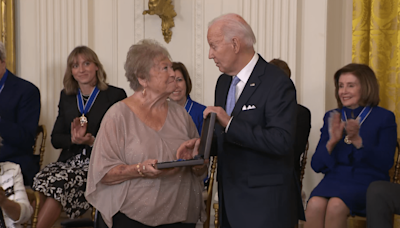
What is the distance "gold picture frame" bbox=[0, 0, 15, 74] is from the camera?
5.57 metres

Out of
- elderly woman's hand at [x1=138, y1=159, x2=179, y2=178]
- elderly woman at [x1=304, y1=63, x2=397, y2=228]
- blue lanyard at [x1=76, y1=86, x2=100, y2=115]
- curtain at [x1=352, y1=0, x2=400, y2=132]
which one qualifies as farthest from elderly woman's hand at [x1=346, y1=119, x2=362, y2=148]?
blue lanyard at [x1=76, y1=86, x2=100, y2=115]

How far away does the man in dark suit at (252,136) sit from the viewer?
2.65m

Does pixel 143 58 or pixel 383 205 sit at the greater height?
pixel 143 58

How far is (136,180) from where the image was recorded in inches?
115

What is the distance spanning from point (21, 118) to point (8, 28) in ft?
4.32

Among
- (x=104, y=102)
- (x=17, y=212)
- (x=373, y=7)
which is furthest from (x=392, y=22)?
(x=17, y=212)

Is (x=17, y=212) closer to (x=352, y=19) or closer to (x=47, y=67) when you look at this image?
→ (x=47, y=67)

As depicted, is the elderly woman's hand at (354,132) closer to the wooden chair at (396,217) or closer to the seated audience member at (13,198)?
the wooden chair at (396,217)

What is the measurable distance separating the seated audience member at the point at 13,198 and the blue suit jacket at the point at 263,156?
1248mm

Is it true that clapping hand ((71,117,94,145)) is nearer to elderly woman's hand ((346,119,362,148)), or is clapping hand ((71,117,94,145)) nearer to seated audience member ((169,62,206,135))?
seated audience member ((169,62,206,135))

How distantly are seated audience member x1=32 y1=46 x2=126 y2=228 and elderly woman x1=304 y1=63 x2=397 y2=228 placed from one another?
6.21ft

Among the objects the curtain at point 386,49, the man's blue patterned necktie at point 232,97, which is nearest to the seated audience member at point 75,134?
the man's blue patterned necktie at point 232,97

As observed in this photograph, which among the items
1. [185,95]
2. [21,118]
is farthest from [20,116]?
[185,95]

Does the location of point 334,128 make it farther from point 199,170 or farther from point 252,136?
point 252,136
